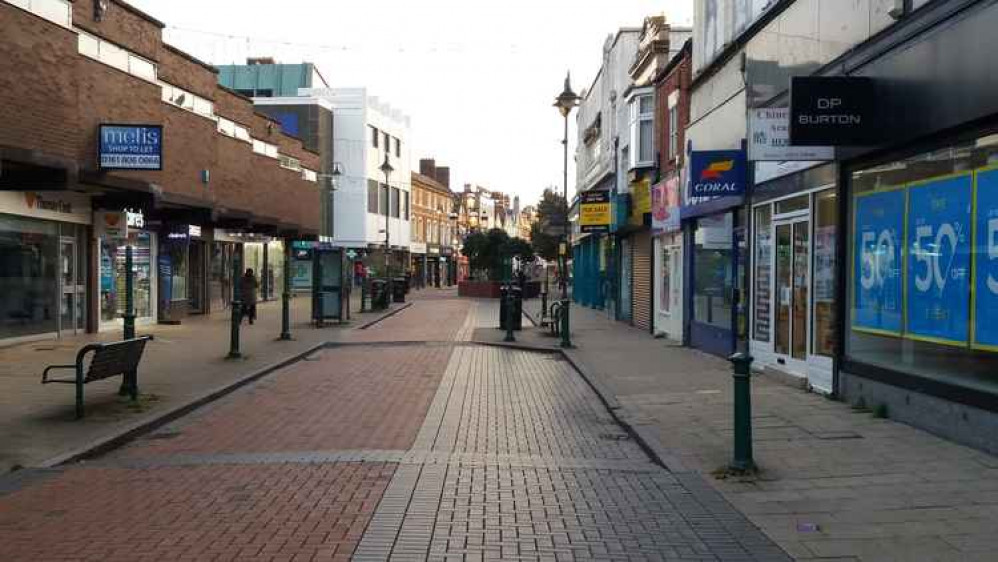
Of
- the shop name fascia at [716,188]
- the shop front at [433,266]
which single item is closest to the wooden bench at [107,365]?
the shop name fascia at [716,188]

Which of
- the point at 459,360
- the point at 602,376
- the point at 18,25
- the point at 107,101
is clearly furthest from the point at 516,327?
the point at 18,25

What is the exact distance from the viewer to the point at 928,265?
870cm

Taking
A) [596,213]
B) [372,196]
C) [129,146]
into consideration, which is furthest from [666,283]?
[372,196]

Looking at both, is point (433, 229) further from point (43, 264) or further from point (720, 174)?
point (720, 174)

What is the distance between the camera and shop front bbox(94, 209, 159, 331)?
20.5 metres

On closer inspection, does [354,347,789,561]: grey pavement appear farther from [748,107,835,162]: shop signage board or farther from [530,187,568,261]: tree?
[530,187,568,261]: tree

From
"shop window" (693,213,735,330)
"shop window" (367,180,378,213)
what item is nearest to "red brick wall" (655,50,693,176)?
"shop window" (693,213,735,330)

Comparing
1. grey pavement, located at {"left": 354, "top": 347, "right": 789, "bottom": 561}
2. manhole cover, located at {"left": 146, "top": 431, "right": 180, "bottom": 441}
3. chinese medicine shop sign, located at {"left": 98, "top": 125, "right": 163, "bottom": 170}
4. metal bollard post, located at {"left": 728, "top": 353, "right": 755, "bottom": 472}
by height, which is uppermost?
chinese medicine shop sign, located at {"left": 98, "top": 125, "right": 163, "bottom": 170}

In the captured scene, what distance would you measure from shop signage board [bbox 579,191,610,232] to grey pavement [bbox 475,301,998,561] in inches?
612

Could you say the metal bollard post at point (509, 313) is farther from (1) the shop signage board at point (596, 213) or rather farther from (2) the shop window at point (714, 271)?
(1) the shop signage board at point (596, 213)

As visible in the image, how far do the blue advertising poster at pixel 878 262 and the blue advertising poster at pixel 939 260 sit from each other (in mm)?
258

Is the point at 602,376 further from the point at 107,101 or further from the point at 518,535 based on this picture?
the point at 107,101

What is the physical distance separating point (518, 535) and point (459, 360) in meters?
11.2

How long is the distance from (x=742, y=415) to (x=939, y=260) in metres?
2.83
